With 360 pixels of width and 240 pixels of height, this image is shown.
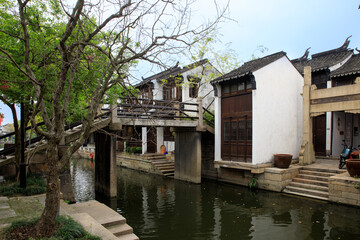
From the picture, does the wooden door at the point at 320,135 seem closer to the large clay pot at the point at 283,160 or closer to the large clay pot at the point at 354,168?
the large clay pot at the point at 283,160

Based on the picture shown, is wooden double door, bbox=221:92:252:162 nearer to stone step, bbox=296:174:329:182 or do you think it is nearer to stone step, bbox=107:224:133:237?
stone step, bbox=296:174:329:182

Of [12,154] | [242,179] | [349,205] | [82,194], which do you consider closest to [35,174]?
[12,154]

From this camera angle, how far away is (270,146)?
521 inches

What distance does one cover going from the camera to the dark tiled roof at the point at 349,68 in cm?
1374

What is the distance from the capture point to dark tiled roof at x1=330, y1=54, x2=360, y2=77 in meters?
13.7

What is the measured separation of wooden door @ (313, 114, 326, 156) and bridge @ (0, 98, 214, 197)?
680 cm

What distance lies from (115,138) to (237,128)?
20.7ft

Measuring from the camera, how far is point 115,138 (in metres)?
12.2

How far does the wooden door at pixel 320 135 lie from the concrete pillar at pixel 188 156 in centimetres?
781

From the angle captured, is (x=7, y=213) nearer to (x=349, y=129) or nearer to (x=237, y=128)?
(x=237, y=128)

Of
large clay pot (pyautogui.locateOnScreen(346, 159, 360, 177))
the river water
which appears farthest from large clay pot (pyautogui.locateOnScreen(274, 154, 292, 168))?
large clay pot (pyautogui.locateOnScreen(346, 159, 360, 177))

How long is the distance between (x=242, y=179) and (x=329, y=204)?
14.7ft

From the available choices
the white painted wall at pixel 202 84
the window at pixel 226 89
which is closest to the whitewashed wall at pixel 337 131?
the window at pixel 226 89

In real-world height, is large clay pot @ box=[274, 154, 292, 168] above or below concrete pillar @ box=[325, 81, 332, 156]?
below
